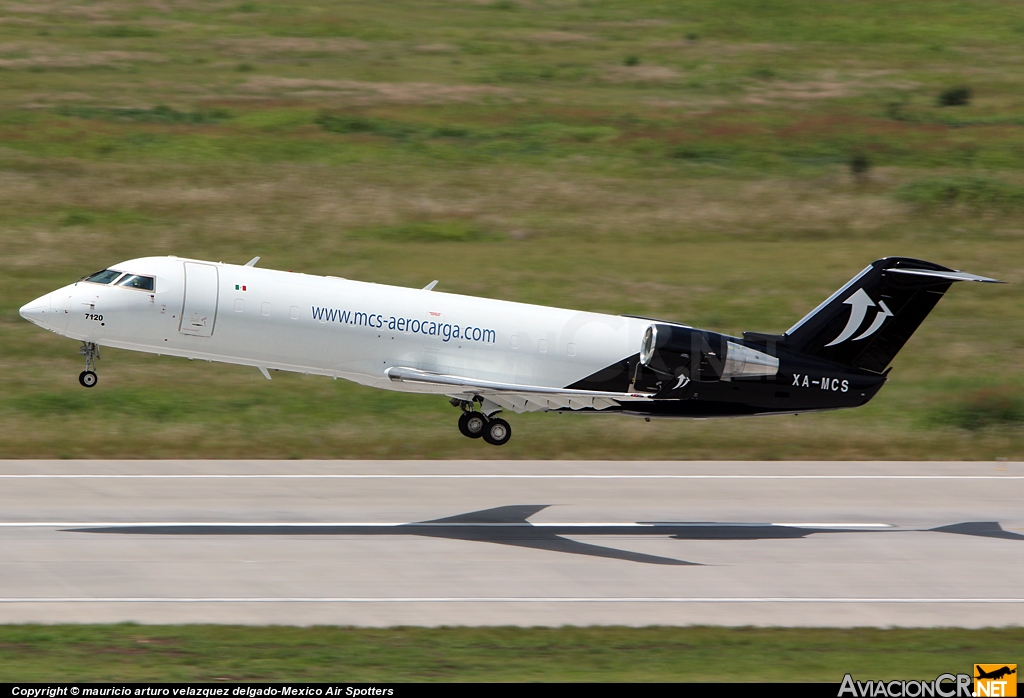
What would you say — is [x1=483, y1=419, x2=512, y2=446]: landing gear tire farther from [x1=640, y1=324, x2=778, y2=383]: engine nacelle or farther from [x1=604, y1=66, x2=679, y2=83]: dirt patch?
[x1=604, y1=66, x2=679, y2=83]: dirt patch

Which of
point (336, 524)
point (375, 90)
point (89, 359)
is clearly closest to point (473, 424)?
point (336, 524)

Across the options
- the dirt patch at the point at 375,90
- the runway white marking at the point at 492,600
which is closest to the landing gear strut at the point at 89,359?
the runway white marking at the point at 492,600

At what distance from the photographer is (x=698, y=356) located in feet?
99.2

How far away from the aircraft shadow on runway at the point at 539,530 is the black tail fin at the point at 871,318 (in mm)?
4554

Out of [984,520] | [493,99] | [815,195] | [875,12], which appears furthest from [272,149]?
[875,12]

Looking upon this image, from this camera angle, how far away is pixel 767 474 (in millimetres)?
36562

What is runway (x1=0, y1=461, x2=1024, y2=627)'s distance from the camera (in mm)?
23188

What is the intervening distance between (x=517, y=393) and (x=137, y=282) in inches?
369

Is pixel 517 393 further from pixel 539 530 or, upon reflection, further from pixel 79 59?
pixel 79 59

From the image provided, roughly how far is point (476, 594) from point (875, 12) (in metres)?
70.0

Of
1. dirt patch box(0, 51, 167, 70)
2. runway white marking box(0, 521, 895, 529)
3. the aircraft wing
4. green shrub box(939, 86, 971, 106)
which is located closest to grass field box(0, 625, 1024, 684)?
runway white marking box(0, 521, 895, 529)

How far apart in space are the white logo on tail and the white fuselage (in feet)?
17.4

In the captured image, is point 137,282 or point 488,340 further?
point 488,340

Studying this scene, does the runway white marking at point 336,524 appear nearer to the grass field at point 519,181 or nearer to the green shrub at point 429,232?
the grass field at point 519,181
